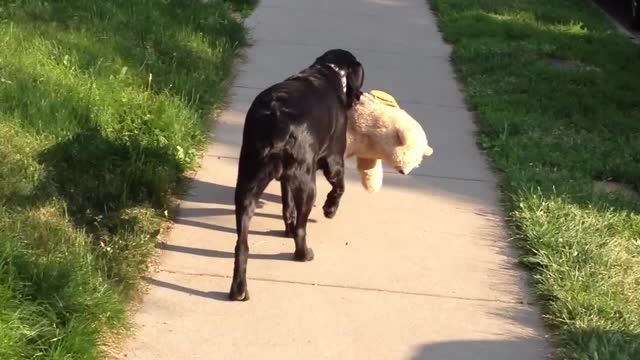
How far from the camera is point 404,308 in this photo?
457 cm

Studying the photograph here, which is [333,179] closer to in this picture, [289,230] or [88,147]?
[289,230]

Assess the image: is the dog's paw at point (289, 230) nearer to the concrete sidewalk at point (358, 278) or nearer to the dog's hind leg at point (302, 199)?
the concrete sidewalk at point (358, 278)

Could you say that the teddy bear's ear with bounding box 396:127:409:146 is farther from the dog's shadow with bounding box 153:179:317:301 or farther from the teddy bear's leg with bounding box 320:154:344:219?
the dog's shadow with bounding box 153:179:317:301

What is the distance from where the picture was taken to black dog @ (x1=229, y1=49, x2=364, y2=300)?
445 cm

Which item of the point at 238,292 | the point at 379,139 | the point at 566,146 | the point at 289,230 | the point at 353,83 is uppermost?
the point at 353,83

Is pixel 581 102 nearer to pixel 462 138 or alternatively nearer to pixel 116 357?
pixel 462 138

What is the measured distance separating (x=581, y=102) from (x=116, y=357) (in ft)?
16.3

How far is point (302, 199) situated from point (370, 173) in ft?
3.28

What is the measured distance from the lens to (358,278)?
4820mm

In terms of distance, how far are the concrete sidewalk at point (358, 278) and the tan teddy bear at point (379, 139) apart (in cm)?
28

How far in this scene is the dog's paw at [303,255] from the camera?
4.93 metres

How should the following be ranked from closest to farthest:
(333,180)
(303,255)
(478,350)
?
(478,350), (303,255), (333,180)

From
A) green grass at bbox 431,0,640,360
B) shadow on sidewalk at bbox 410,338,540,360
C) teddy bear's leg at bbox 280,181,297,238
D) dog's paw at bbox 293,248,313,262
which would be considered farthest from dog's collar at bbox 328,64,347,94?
shadow on sidewalk at bbox 410,338,540,360

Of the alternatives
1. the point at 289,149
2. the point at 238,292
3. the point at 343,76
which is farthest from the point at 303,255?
the point at 343,76
